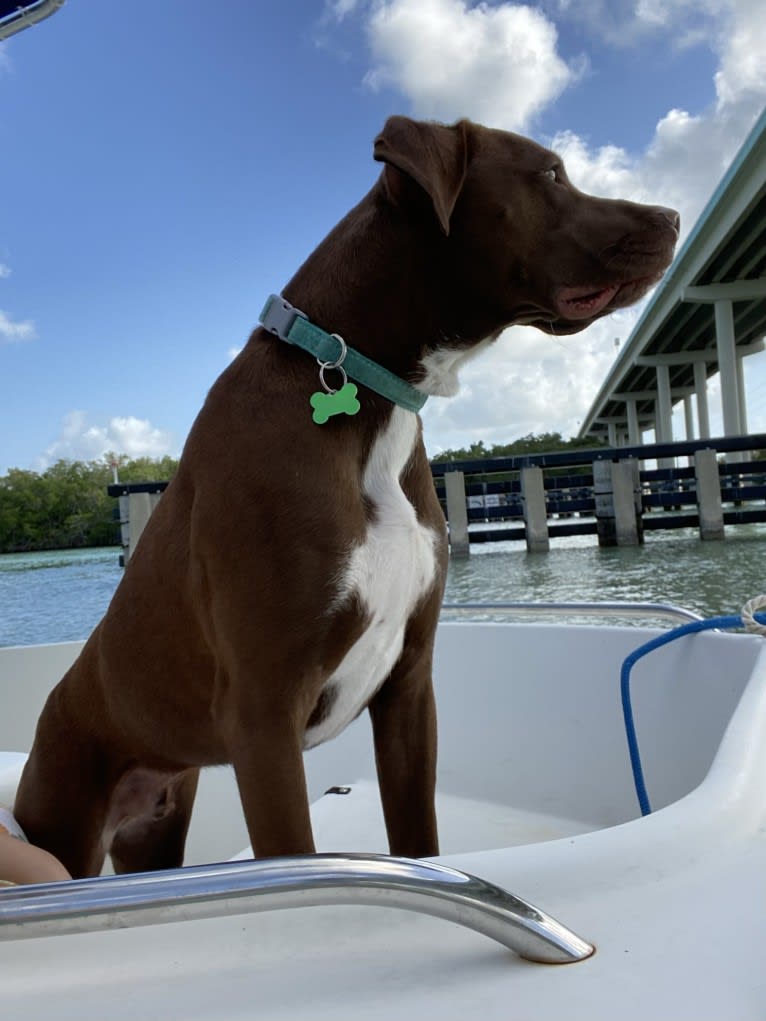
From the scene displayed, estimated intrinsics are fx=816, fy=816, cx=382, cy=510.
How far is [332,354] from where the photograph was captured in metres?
1.15

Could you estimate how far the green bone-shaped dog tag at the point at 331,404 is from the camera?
1.12 m

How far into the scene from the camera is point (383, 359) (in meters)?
1.20

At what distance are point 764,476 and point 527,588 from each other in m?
8.69

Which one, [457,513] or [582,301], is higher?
[582,301]

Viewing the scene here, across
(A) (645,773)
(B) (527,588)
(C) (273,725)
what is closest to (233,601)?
(C) (273,725)

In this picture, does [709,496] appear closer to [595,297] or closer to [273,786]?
[595,297]

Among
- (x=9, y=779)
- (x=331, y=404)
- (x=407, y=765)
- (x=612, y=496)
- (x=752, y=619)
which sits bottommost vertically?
(x=9, y=779)

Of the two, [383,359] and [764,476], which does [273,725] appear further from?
[764,476]

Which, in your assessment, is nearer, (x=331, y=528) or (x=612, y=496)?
(x=331, y=528)

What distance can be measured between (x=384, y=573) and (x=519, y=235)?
21.4 inches

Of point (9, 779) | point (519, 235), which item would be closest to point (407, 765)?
point (519, 235)

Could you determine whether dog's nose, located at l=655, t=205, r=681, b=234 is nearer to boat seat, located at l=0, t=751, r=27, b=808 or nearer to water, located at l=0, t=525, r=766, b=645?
boat seat, located at l=0, t=751, r=27, b=808

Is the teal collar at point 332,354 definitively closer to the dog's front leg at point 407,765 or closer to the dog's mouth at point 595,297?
the dog's mouth at point 595,297

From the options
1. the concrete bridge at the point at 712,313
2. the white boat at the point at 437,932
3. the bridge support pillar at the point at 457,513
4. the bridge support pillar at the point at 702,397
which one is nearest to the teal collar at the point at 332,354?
the white boat at the point at 437,932
